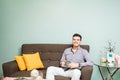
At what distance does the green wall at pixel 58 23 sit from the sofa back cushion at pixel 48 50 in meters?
0.26

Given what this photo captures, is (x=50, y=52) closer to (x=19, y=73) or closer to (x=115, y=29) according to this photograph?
(x=19, y=73)

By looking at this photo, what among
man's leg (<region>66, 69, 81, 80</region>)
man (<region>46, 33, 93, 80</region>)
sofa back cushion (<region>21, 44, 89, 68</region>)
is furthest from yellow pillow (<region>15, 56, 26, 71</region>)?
man's leg (<region>66, 69, 81, 80</region>)

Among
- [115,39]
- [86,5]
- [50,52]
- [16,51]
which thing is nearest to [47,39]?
[50,52]

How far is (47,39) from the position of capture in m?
4.61

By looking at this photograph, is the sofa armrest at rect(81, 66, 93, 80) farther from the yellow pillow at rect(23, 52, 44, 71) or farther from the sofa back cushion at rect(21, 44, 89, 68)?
the yellow pillow at rect(23, 52, 44, 71)

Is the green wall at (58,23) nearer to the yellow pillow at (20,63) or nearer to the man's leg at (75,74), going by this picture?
the yellow pillow at (20,63)

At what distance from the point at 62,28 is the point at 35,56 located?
0.83 meters

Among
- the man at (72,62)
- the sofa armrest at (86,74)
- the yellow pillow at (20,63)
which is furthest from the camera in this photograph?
the yellow pillow at (20,63)

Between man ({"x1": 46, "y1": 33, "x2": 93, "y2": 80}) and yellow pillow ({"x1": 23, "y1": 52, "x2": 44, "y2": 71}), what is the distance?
1.32 ft

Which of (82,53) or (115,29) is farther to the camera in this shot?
(115,29)

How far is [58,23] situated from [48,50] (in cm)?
62

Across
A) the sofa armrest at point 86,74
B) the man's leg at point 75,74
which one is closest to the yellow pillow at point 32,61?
the man's leg at point 75,74

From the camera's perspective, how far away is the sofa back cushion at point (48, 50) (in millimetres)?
4254

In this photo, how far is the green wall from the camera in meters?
4.47
